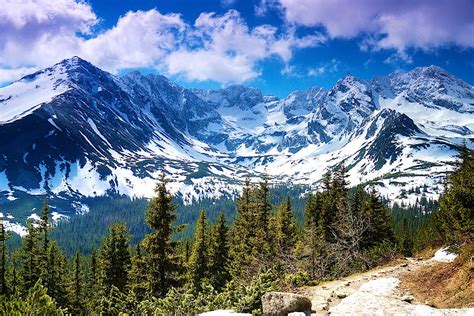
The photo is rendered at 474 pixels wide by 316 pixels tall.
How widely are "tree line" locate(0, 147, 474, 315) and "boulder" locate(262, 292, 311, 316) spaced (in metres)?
2.65

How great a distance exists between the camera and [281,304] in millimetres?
16047

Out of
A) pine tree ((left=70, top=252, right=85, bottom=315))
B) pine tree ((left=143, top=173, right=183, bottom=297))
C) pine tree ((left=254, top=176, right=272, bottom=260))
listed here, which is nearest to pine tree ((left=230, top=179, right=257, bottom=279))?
pine tree ((left=254, top=176, right=272, bottom=260))

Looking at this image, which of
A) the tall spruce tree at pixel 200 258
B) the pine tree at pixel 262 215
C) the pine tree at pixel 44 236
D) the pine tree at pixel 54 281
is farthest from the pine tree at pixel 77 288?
the pine tree at pixel 262 215

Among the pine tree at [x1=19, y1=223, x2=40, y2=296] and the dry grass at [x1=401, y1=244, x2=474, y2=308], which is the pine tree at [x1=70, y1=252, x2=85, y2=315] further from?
the dry grass at [x1=401, y1=244, x2=474, y2=308]

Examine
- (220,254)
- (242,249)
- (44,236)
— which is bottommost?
(220,254)

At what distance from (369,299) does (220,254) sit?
1765 inches

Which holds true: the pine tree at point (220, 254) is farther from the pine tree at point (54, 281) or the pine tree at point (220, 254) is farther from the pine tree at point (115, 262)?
the pine tree at point (54, 281)

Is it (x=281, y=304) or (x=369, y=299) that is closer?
(x=281, y=304)

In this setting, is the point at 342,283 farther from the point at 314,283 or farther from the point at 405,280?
the point at 405,280

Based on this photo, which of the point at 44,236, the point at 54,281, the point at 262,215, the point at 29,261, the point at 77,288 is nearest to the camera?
the point at 29,261

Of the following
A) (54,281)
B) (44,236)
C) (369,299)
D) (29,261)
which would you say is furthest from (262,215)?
(369,299)

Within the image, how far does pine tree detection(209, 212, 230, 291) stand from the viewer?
2339 inches

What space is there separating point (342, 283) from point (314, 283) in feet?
5.93

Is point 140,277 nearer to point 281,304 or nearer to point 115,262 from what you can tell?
point 115,262
